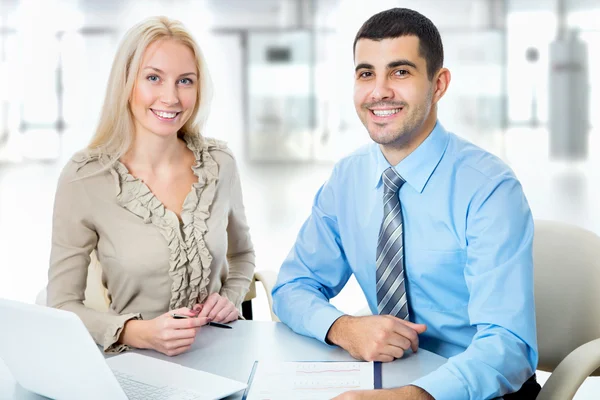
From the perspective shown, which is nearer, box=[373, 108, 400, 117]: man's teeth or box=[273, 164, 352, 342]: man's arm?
box=[373, 108, 400, 117]: man's teeth

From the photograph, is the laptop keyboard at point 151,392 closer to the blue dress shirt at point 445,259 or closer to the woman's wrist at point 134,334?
the woman's wrist at point 134,334

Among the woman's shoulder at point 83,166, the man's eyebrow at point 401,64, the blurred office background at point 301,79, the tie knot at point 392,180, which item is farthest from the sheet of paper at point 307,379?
the blurred office background at point 301,79

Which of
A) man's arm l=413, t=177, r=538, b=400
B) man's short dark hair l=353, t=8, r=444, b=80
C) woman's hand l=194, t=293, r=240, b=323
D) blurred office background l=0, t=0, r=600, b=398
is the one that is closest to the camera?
man's arm l=413, t=177, r=538, b=400

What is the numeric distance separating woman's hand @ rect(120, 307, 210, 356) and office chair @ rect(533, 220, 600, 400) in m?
1.05

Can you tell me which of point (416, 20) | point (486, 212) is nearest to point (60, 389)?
point (486, 212)

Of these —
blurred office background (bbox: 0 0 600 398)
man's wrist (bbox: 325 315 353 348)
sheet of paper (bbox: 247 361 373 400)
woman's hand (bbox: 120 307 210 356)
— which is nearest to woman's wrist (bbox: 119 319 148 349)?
woman's hand (bbox: 120 307 210 356)

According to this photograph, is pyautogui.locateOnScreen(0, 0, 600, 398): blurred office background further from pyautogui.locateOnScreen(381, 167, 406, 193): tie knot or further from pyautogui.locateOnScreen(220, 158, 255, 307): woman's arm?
pyautogui.locateOnScreen(381, 167, 406, 193): tie knot

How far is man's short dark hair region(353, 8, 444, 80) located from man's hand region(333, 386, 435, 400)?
843mm

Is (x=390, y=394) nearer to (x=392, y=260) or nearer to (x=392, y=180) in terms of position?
(x=392, y=260)

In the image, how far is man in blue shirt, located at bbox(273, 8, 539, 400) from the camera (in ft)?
5.47

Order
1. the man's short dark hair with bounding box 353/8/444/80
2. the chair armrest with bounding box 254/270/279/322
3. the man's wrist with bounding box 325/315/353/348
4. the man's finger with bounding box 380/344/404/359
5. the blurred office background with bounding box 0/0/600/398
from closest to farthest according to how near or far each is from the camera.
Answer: the man's finger with bounding box 380/344/404/359, the man's wrist with bounding box 325/315/353/348, the man's short dark hair with bounding box 353/8/444/80, the chair armrest with bounding box 254/270/279/322, the blurred office background with bounding box 0/0/600/398

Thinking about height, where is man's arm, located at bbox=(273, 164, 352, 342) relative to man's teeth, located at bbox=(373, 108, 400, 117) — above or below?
below

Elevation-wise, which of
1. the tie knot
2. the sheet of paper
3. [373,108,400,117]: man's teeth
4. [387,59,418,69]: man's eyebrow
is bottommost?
the sheet of paper

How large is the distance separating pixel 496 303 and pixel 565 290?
62cm
